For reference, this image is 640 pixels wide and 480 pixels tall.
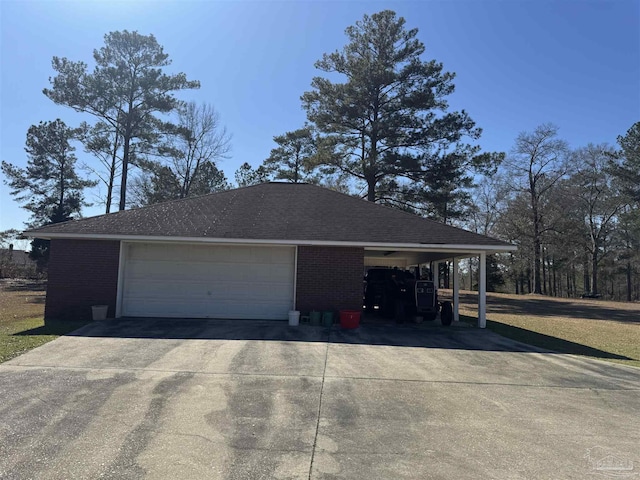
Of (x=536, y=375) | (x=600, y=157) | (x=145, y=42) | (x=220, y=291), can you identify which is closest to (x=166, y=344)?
(x=220, y=291)

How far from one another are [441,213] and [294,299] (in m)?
17.1

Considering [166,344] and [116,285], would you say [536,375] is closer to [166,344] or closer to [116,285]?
[166,344]

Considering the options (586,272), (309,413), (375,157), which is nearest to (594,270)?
(586,272)

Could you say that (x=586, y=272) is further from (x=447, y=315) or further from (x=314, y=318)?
(x=314, y=318)

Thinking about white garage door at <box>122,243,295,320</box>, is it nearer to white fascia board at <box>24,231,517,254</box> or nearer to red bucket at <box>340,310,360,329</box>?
white fascia board at <box>24,231,517,254</box>

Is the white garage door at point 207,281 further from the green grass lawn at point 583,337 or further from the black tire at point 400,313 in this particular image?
the green grass lawn at point 583,337

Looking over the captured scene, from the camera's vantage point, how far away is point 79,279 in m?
12.0

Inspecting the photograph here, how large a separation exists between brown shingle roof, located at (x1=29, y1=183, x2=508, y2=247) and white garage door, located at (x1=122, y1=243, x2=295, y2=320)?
0.71 meters

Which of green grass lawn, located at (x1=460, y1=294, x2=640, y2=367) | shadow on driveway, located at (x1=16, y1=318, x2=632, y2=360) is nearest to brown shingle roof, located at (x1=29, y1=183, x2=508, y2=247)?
shadow on driveway, located at (x1=16, y1=318, x2=632, y2=360)

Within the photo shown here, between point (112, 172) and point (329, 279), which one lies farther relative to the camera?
point (112, 172)

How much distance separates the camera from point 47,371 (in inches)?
266

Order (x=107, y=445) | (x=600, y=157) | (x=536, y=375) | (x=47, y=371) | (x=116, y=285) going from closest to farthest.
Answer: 1. (x=107, y=445)
2. (x=47, y=371)
3. (x=536, y=375)
4. (x=116, y=285)
5. (x=600, y=157)

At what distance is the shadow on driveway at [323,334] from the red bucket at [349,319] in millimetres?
221

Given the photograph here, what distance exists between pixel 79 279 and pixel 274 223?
5.85 m
